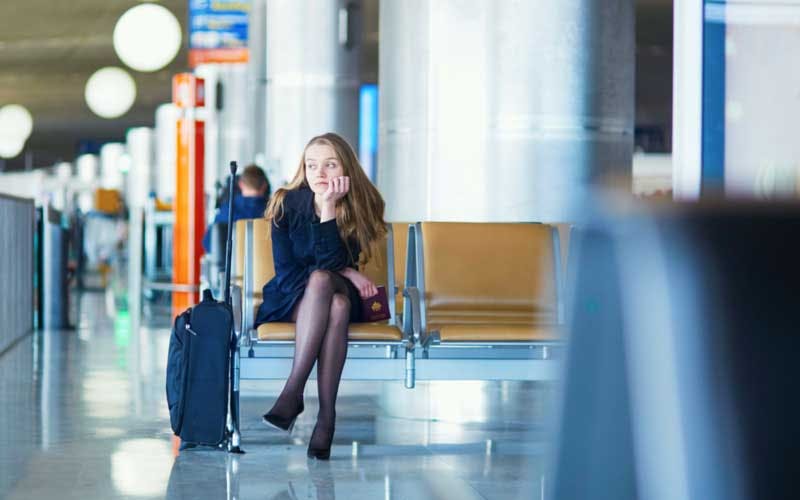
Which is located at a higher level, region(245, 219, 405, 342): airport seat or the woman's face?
the woman's face

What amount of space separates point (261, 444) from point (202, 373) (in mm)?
555

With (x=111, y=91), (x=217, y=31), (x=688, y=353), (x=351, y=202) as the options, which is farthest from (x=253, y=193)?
(x=217, y=31)

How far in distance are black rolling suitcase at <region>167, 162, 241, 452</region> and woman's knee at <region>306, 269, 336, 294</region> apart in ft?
1.10

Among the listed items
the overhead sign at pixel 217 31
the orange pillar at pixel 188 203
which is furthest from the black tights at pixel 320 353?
the overhead sign at pixel 217 31

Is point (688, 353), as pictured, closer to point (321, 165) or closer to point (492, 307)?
point (321, 165)

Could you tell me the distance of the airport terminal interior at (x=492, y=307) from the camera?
1145 millimetres

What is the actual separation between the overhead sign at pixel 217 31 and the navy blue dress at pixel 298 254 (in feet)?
48.5

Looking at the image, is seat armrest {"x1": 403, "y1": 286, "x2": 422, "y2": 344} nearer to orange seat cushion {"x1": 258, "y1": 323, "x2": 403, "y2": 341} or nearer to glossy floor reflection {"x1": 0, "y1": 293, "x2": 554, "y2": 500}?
orange seat cushion {"x1": 258, "y1": 323, "x2": 403, "y2": 341}

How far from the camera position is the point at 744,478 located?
3.73 ft

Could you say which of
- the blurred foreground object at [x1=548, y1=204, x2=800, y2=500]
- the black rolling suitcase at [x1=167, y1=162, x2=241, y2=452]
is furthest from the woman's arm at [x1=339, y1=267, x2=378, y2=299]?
the blurred foreground object at [x1=548, y1=204, x2=800, y2=500]

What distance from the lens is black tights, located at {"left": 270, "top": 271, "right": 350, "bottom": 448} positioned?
5.21 metres

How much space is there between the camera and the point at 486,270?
598 cm

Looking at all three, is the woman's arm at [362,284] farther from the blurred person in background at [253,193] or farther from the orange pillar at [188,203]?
the orange pillar at [188,203]

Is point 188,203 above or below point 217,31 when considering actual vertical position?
below
